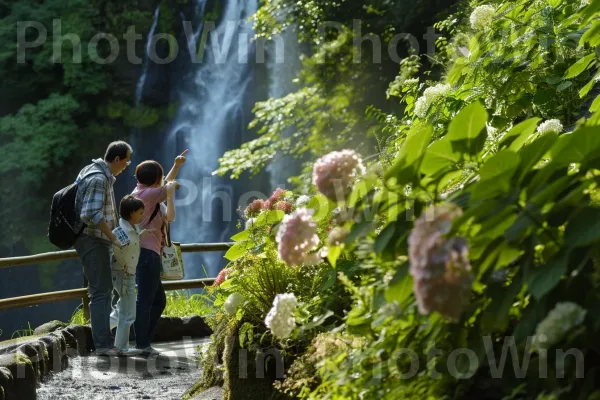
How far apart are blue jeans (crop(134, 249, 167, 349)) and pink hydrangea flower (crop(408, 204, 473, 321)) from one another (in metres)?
4.96

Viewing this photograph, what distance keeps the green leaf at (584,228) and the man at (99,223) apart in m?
4.63

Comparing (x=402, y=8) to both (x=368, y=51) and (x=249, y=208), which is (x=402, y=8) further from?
(x=249, y=208)

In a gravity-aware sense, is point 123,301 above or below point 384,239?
below

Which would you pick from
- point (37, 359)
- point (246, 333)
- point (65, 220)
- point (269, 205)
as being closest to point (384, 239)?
point (246, 333)

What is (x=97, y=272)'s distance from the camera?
20.2 ft

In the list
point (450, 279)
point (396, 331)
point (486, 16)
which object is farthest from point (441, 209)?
point (486, 16)

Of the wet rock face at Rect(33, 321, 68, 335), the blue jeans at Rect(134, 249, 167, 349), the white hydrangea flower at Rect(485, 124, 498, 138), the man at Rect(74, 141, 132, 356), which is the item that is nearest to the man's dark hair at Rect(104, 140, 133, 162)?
the man at Rect(74, 141, 132, 356)

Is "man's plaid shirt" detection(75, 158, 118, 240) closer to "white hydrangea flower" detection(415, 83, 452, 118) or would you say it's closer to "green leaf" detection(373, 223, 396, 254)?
"white hydrangea flower" detection(415, 83, 452, 118)

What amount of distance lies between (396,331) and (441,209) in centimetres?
59

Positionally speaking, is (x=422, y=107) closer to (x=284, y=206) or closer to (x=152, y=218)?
(x=284, y=206)

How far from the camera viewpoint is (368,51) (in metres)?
13.0

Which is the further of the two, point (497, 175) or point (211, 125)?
point (211, 125)

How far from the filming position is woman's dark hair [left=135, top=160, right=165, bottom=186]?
20.6ft

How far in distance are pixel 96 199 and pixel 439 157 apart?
430 cm
